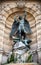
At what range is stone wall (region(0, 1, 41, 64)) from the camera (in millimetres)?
7316

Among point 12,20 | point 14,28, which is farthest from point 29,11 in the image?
point 14,28

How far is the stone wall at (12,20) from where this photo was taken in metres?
7.32

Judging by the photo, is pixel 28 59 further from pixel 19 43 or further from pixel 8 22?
pixel 8 22

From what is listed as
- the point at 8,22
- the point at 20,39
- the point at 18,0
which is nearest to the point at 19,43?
the point at 20,39

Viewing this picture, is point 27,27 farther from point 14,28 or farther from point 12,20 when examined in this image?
point 12,20

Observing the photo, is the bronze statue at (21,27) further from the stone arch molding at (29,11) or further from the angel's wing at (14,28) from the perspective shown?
the stone arch molding at (29,11)

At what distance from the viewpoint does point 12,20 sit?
8.08 meters

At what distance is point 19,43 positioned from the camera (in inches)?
280

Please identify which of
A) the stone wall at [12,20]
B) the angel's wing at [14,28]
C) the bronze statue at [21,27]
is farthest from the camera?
the angel's wing at [14,28]

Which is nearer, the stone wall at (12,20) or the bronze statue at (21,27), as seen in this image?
the stone wall at (12,20)

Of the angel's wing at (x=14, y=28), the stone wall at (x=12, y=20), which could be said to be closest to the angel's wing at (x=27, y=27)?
the stone wall at (x=12, y=20)

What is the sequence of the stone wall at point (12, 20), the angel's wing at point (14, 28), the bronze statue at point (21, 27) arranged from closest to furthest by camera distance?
1. the stone wall at point (12, 20)
2. the bronze statue at point (21, 27)
3. the angel's wing at point (14, 28)

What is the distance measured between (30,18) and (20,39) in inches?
49.2

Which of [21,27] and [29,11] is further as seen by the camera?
[29,11]
